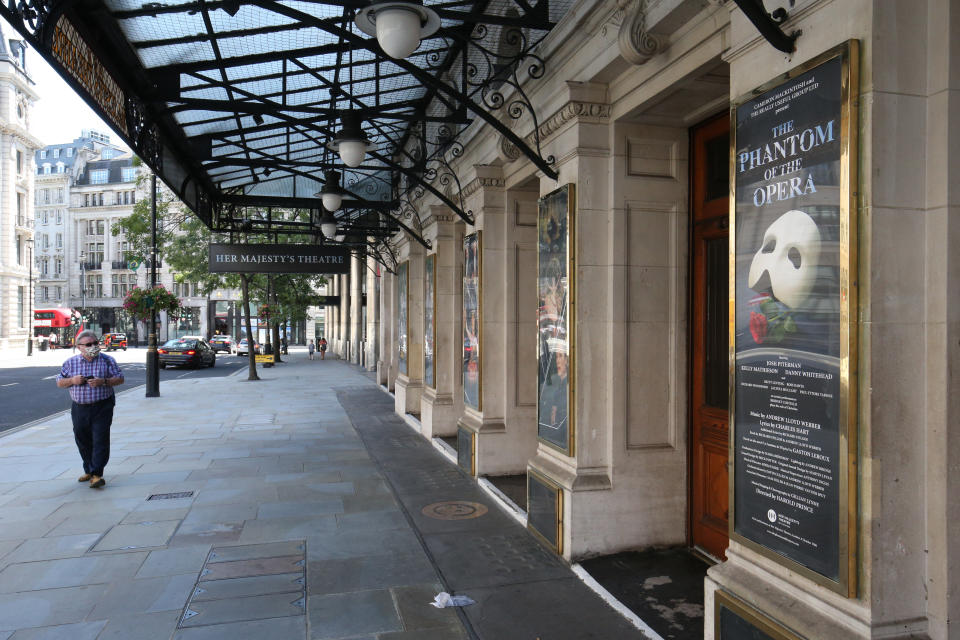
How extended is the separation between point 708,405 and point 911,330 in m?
2.62

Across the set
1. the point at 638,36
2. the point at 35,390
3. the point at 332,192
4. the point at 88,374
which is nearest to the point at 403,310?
the point at 332,192

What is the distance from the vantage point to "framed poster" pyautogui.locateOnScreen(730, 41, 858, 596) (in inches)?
105

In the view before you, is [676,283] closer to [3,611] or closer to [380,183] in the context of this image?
[3,611]

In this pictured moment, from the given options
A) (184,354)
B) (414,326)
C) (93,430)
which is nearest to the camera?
(93,430)

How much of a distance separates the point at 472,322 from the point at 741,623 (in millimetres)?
5625

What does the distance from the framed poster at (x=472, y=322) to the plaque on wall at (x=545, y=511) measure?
215 centimetres

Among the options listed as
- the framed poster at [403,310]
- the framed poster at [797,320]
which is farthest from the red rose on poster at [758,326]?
the framed poster at [403,310]

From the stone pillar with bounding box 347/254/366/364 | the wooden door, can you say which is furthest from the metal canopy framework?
the stone pillar with bounding box 347/254/366/364

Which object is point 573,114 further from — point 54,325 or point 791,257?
point 54,325

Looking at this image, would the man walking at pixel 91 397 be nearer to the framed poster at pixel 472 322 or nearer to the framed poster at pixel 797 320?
the framed poster at pixel 472 322

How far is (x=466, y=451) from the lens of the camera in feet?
26.9

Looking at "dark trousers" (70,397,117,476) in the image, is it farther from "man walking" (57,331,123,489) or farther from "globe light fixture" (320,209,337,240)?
"globe light fixture" (320,209,337,240)

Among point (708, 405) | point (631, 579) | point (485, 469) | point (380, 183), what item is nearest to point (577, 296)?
point (708, 405)

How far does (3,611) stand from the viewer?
14.5 feet
